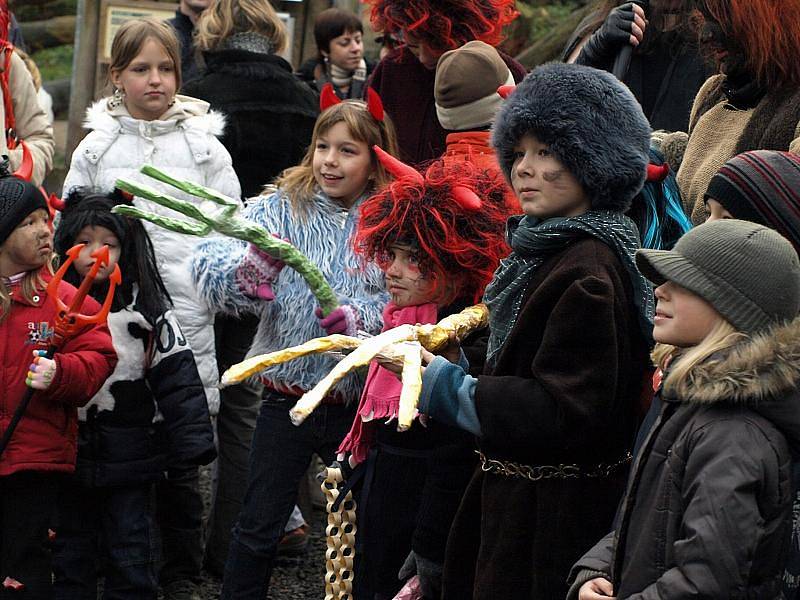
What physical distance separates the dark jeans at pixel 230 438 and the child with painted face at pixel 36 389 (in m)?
0.95

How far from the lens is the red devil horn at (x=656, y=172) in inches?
128

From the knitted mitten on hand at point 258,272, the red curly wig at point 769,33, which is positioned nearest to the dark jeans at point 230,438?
the knitted mitten on hand at point 258,272

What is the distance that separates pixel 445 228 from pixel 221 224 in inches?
28.5

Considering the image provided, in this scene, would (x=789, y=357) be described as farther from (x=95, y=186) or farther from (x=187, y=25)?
(x=187, y=25)

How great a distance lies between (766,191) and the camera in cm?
281

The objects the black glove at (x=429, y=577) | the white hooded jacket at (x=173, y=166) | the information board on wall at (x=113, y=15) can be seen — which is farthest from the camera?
the information board on wall at (x=113, y=15)

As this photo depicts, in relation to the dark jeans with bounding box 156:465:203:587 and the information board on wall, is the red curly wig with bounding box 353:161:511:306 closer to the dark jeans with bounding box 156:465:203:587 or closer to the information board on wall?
the dark jeans with bounding box 156:465:203:587

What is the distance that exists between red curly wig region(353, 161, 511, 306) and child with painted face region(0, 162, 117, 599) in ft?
3.49

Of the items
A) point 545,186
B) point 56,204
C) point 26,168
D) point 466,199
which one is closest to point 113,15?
point 26,168

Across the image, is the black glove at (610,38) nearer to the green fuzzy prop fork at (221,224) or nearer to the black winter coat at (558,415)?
the green fuzzy prop fork at (221,224)

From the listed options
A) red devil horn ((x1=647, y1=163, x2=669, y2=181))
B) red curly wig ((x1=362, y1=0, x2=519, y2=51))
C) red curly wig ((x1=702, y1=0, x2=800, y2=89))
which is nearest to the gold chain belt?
red devil horn ((x1=647, y1=163, x2=669, y2=181))

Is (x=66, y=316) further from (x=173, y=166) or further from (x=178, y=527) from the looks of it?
(x=178, y=527)

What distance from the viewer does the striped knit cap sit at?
9.13ft

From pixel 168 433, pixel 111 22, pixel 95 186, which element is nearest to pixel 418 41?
pixel 95 186
